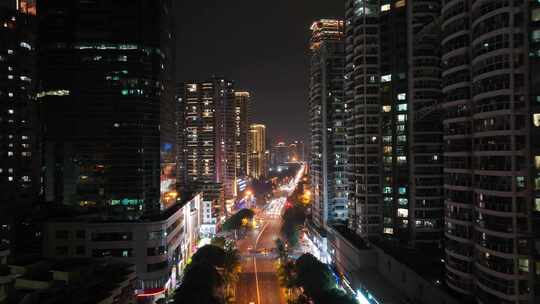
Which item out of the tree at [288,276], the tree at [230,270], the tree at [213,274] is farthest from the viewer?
the tree at [230,270]

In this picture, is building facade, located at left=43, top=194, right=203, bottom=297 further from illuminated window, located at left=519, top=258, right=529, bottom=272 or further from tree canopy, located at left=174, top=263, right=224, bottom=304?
illuminated window, located at left=519, top=258, right=529, bottom=272

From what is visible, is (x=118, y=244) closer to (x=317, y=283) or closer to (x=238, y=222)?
(x=317, y=283)

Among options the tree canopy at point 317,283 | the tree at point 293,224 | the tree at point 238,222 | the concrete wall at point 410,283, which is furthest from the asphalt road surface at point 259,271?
the concrete wall at point 410,283

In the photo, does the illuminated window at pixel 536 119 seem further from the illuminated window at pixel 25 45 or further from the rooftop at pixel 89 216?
the illuminated window at pixel 25 45

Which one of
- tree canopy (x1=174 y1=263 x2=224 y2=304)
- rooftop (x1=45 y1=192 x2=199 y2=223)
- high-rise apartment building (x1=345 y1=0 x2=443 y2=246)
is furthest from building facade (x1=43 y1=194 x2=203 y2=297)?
high-rise apartment building (x1=345 y1=0 x2=443 y2=246)

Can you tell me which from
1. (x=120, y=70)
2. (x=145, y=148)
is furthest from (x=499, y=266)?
(x=120, y=70)

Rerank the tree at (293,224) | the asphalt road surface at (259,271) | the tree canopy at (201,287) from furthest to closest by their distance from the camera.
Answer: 1. the tree at (293,224)
2. the asphalt road surface at (259,271)
3. the tree canopy at (201,287)
